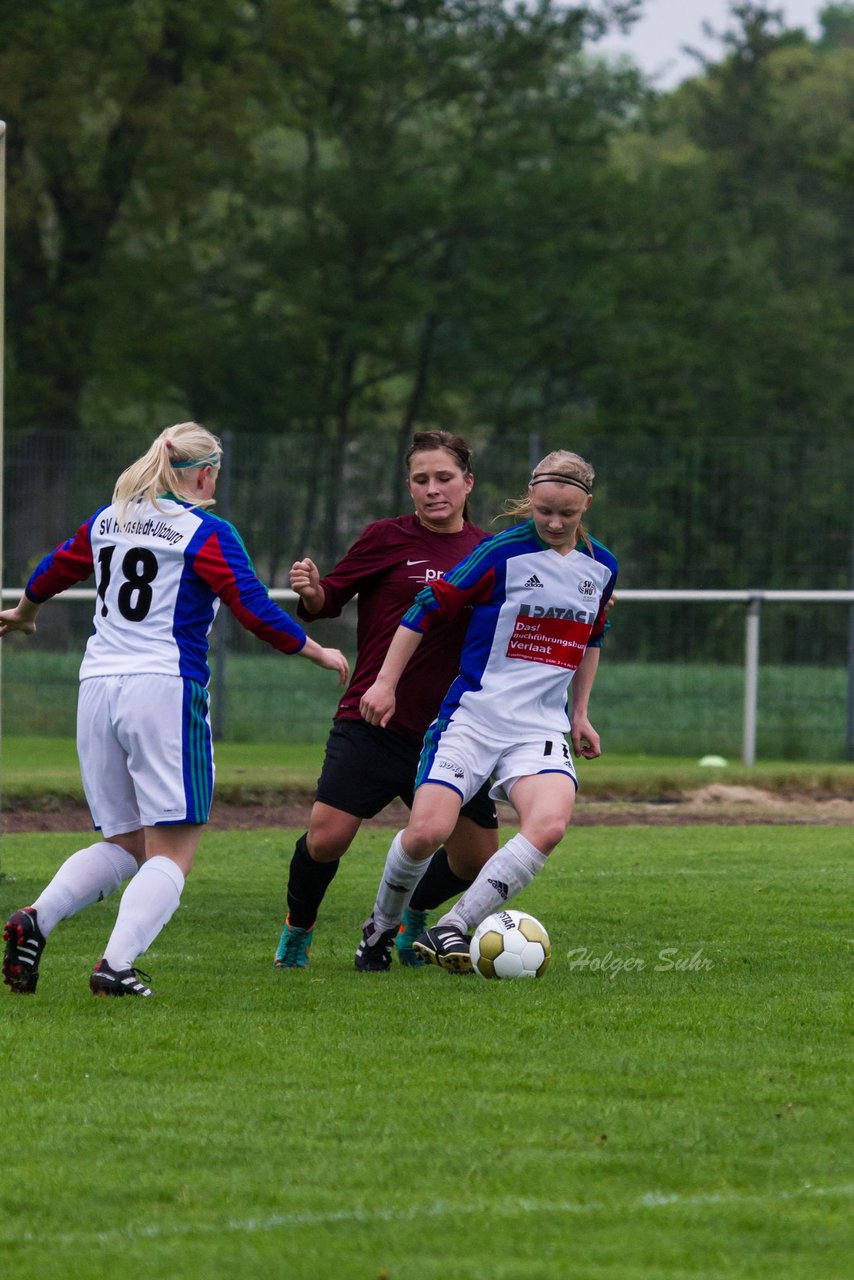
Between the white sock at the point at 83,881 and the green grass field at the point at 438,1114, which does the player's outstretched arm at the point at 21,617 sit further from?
the green grass field at the point at 438,1114

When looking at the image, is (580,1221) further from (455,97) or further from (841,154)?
(455,97)

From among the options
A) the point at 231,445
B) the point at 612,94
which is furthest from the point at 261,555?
the point at 612,94

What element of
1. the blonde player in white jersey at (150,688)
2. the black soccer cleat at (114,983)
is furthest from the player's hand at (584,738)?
the black soccer cleat at (114,983)

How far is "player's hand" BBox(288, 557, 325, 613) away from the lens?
6539mm

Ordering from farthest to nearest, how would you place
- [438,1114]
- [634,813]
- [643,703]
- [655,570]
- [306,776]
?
[655,570] → [643,703] → [306,776] → [634,813] → [438,1114]

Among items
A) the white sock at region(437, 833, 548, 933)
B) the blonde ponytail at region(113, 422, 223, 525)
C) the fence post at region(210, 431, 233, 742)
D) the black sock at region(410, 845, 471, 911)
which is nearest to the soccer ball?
the white sock at region(437, 833, 548, 933)

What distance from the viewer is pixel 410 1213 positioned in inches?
144

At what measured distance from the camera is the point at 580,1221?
142 inches

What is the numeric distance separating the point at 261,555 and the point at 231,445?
1.11 m

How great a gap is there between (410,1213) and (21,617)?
3.49m

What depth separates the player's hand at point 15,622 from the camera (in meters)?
6.59

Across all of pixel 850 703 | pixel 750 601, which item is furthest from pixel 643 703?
pixel 750 601

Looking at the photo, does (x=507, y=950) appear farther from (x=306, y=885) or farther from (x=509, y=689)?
(x=509, y=689)

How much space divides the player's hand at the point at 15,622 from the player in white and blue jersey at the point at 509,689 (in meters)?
1.25
